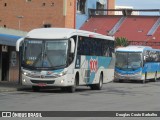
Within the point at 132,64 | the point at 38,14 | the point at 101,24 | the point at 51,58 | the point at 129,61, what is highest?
the point at 38,14

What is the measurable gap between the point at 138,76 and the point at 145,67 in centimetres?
149

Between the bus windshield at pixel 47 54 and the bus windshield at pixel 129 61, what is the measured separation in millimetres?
20997

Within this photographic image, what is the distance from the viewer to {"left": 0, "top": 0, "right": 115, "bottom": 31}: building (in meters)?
75.0

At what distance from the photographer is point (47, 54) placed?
2662 centimetres

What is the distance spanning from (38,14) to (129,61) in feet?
105

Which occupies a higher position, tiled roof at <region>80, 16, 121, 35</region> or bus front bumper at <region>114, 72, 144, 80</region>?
tiled roof at <region>80, 16, 121, 35</region>

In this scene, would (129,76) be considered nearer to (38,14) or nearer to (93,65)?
(93,65)

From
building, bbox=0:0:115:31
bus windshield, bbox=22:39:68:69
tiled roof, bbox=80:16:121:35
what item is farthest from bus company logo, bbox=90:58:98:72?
tiled roof, bbox=80:16:121:35

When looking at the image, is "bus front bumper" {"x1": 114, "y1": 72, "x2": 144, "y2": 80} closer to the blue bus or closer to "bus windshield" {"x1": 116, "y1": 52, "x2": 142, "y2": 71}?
the blue bus

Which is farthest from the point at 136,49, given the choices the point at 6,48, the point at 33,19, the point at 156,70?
the point at 33,19

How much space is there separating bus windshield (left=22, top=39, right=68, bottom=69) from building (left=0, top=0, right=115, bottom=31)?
47863mm

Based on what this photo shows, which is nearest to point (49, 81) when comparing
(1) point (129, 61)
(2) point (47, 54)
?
(2) point (47, 54)

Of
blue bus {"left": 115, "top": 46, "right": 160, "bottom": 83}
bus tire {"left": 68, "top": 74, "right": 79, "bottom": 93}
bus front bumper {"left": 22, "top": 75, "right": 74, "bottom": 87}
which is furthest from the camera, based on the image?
blue bus {"left": 115, "top": 46, "right": 160, "bottom": 83}

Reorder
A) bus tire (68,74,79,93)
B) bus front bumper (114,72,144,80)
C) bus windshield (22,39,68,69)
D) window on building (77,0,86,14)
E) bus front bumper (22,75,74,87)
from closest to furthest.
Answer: bus front bumper (22,75,74,87) < bus windshield (22,39,68,69) < bus tire (68,74,79,93) < bus front bumper (114,72,144,80) < window on building (77,0,86,14)
